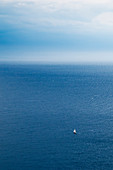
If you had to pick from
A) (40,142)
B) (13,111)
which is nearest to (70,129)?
(40,142)

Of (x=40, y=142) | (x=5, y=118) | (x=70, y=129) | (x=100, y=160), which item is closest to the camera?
(x=100, y=160)

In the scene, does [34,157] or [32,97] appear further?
[32,97]

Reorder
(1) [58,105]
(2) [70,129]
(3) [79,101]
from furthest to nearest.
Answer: (3) [79,101] < (1) [58,105] < (2) [70,129]

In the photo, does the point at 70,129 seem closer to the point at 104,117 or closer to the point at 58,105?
the point at 104,117

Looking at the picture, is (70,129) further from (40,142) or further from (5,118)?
(5,118)

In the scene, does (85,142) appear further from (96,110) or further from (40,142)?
(96,110)

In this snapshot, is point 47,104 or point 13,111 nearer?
point 13,111

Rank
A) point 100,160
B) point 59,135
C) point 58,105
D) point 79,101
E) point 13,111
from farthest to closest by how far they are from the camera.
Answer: point 79,101
point 58,105
point 13,111
point 59,135
point 100,160

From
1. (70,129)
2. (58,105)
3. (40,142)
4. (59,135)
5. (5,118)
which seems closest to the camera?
(40,142)

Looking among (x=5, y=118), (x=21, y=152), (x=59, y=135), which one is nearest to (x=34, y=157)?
(x=21, y=152)
